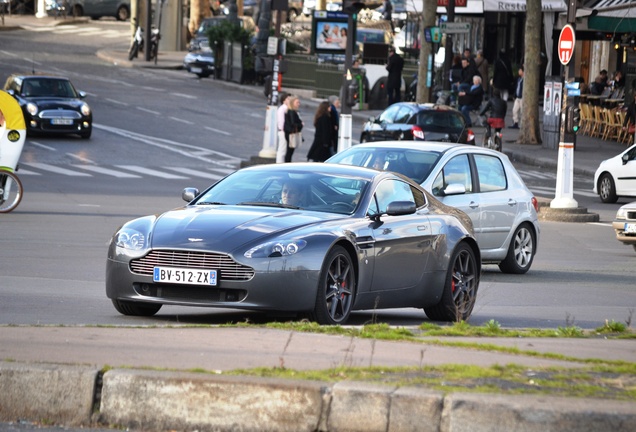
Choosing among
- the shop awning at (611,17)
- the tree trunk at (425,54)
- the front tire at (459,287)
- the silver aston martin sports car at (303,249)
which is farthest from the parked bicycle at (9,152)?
the tree trunk at (425,54)

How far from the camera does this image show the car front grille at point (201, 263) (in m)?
10.5

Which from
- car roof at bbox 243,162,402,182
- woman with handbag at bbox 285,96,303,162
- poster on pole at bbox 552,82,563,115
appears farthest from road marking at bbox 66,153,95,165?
car roof at bbox 243,162,402,182

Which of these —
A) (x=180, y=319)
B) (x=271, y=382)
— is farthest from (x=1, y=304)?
(x=271, y=382)

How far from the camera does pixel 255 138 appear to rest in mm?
40031

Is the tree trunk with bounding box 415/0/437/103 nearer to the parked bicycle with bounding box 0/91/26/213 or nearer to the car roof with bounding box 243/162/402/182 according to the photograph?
the parked bicycle with bounding box 0/91/26/213

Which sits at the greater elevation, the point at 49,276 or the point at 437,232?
the point at 437,232

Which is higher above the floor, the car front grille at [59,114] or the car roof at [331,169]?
the car roof at [331,169]

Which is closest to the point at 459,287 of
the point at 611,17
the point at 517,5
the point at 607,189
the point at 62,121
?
the point at 607,189

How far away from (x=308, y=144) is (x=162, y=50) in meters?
37.9

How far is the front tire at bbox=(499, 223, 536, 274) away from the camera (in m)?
17.4

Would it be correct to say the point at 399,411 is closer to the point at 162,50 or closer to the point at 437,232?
the point at 437,232

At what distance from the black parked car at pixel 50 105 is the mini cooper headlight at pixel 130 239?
2565 cm

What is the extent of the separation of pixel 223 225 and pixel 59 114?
2637cm

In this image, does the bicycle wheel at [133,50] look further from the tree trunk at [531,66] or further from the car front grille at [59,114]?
the tree trunk at [531,66]
